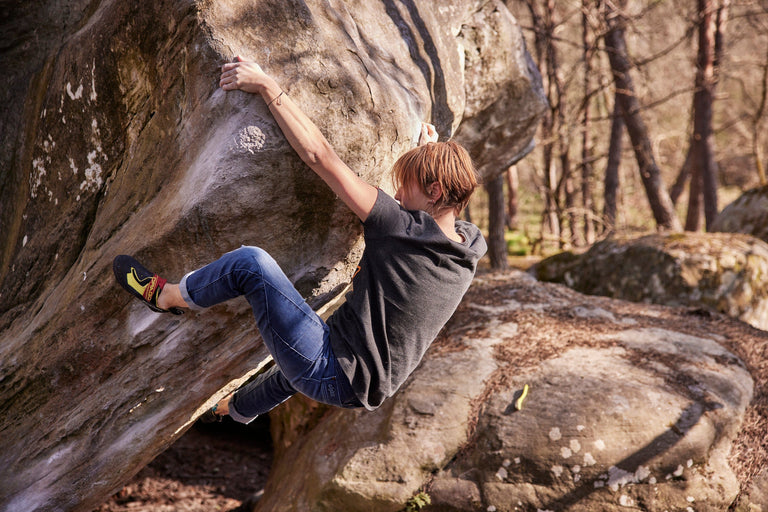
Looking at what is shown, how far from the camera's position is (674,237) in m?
6.79

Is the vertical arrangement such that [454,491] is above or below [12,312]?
below

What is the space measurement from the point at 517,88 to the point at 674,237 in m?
3.02

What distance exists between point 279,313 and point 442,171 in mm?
1005

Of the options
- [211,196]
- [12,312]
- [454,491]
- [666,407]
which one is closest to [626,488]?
[666,407]

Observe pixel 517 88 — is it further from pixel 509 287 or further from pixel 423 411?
pixel 423 411

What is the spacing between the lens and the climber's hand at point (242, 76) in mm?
2811

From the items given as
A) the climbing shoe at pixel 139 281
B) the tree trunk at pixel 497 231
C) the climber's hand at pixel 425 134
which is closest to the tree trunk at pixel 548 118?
the tree trunk at pixel 497 231

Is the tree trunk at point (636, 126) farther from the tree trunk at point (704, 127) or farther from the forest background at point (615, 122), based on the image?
the tree trunk at point (704, 127)

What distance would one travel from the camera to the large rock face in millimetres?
2969

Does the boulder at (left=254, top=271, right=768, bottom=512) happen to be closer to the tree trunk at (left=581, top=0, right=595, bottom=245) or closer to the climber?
the climber

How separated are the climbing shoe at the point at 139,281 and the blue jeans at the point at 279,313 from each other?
0.19 meters

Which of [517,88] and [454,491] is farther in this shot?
[517,88]

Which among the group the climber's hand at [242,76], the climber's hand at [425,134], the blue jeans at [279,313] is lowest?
the blue jeans at [279,313]

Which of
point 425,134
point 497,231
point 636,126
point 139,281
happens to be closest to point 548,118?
point 636,126
